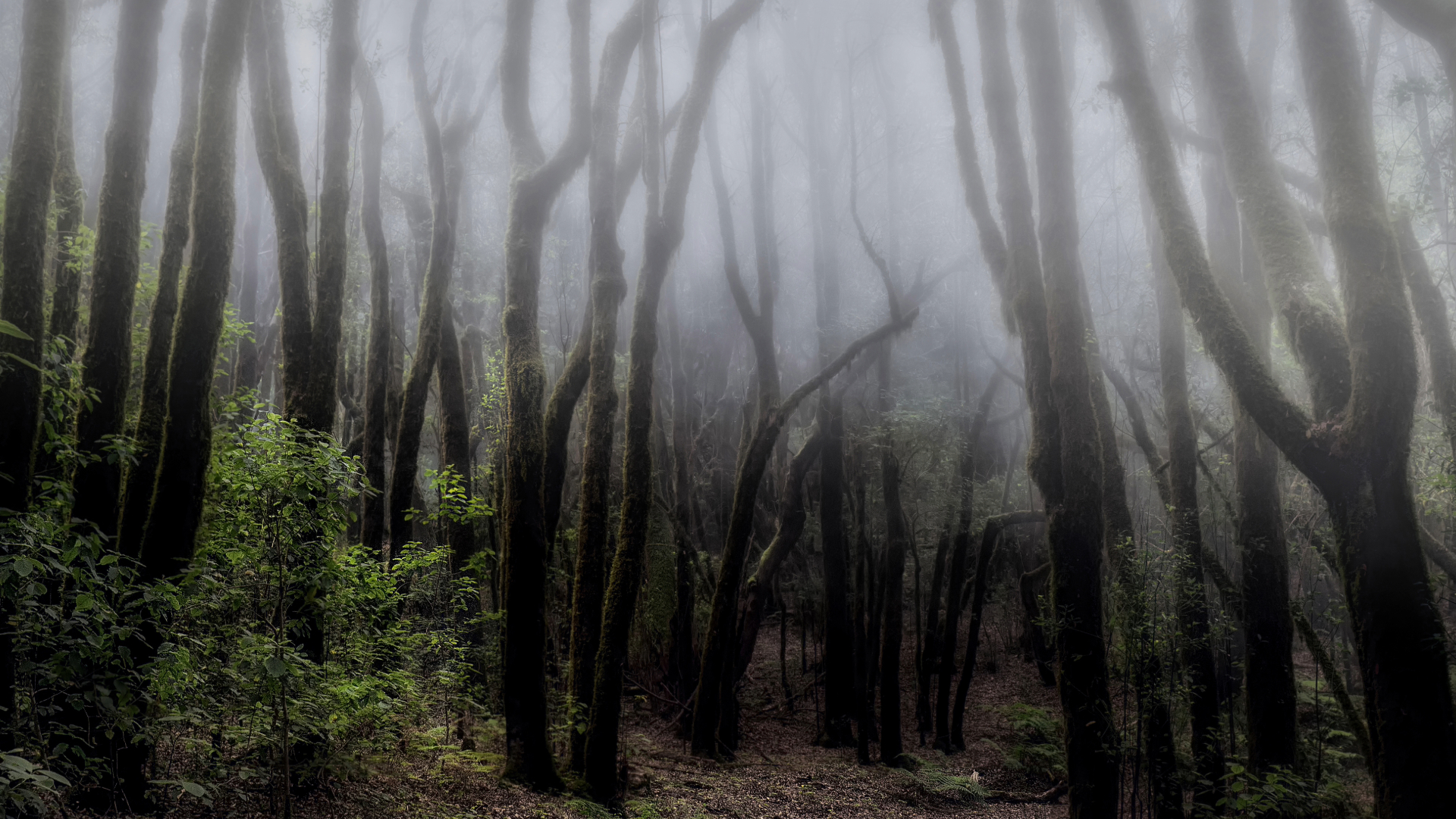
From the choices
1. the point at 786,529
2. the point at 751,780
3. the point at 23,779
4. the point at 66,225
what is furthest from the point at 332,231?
the point at 751,780

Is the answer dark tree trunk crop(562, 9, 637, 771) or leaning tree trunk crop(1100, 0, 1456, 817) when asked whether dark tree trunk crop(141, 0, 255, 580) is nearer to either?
dark tree trunk crop(562, 9, 637, 771)

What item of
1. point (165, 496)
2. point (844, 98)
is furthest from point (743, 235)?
point (165, 496)

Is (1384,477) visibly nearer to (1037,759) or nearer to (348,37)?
(1037,759)

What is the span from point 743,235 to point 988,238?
20148 millimetres

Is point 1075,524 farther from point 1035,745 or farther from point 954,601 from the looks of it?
point 1035,745

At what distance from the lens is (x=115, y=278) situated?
5363 mm

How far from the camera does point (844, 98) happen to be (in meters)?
16.9

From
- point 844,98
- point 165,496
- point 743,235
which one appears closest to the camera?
point 165,496

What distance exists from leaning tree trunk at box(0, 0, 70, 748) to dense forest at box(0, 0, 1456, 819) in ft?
0.09

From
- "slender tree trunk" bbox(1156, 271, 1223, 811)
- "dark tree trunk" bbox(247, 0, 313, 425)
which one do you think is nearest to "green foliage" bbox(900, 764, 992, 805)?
"slender tree trunk" bbox(1156, 271, 1223, 811)

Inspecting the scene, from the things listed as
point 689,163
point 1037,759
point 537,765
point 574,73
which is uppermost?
point 574,73

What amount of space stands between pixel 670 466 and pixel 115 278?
1136 cm

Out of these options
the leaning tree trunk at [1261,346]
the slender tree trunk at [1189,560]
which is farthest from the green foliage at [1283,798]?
the leaning tree trunk at [1261,346]

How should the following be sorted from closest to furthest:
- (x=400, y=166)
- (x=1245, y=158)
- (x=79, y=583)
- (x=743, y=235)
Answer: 1. (x=79, y=583)
2. (x=1245, y=158)
3. (x=400, y=166)
4. (x=743, y=235)
